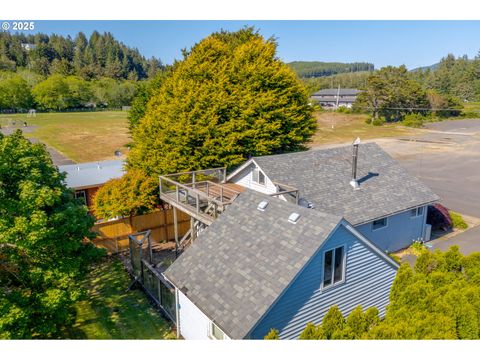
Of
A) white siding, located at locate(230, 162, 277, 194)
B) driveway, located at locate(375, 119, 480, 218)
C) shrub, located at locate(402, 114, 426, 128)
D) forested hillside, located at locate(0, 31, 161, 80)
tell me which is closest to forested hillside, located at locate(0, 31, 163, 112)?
forested hillside, located at locate(0, 31, 161, 80)

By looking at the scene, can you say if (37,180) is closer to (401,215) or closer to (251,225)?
(251,225)

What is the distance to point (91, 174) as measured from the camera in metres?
25.1

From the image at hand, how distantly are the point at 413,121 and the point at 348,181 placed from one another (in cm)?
6944

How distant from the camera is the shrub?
Result: 259 feet

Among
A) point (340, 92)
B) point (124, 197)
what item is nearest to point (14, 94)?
point (340, 92)

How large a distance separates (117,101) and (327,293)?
131 meters

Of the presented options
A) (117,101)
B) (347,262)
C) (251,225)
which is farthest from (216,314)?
(117,101)

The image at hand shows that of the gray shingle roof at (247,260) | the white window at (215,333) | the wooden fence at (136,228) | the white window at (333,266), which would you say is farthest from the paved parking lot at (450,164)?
the wooden fence at (136,228)

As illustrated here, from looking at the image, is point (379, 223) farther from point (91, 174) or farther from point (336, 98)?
point (336, 98)

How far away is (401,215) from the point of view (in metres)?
19.1

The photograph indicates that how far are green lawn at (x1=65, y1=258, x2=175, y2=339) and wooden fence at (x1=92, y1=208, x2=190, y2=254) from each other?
8.16 ft

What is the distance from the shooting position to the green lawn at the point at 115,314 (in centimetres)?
1267

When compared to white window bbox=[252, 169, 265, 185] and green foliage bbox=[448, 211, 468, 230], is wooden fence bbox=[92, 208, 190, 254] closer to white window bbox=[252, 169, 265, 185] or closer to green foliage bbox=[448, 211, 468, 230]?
white window bbox=[252, 169, 265, 185]

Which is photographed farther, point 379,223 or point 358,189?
point 358,189
